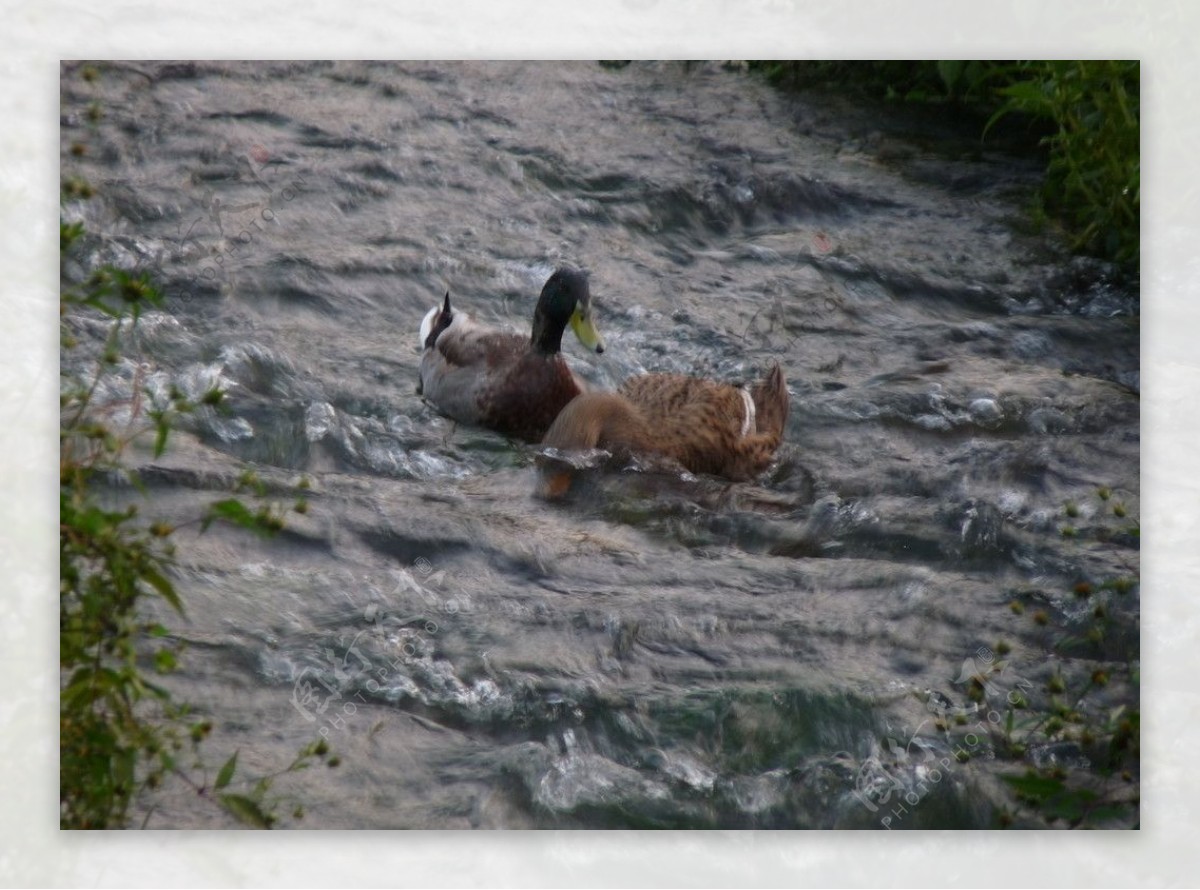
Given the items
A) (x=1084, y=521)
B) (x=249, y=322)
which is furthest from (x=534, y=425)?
(x=1084, y=521)

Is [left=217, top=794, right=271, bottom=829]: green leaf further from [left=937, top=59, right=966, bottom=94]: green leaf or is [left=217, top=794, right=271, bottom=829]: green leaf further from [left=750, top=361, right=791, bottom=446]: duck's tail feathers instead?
[left=937, top=59, right=966, bottom=94]: green leaf

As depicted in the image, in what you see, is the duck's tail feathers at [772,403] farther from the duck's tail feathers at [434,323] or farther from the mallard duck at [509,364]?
the duck's tail feathers at [434,323]

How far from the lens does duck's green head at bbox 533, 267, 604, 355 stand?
4.97m

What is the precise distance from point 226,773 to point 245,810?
0.42 feet

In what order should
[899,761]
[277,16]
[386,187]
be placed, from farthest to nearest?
[386,187] → [277,16] → [899,761]

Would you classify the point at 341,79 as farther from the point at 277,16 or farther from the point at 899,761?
the point at 899,761

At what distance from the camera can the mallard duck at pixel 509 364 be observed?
4.95 metres

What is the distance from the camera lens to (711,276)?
492cm

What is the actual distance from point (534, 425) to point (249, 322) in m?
1.00

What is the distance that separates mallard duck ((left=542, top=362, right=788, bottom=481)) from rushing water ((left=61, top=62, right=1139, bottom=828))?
0.09 meters

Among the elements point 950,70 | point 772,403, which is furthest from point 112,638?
point 950,70

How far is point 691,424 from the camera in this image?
474 centimetres

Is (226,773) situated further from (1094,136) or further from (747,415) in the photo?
(1094,136)

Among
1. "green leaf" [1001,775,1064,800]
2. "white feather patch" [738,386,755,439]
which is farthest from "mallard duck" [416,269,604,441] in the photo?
"green leaf" [1001,775,1064,800]
